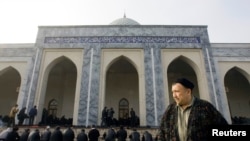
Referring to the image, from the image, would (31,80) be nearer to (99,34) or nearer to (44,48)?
(44,48)

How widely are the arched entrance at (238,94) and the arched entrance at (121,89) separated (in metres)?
5.28

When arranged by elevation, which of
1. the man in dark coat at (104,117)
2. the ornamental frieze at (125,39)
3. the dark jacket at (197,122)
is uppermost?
the ornamental frieze at (125,39)

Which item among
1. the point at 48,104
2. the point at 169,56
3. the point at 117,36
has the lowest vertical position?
the point at 48,104

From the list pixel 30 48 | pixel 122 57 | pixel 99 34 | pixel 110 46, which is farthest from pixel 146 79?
pixel 30 48

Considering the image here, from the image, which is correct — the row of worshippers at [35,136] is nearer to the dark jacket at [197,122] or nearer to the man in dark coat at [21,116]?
the man in dark coat at [21,116]

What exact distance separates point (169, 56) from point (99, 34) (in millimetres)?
3660

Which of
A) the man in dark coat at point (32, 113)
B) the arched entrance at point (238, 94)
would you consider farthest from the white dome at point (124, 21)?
the man in dark coat at point (32, 113)

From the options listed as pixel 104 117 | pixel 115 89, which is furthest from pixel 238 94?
pixel 104 117

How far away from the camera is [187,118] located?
6.14ft

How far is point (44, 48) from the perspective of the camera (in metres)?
12.1

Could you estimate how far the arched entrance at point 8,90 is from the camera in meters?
14.3

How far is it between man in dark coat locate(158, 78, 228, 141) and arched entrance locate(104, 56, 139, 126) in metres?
11.6

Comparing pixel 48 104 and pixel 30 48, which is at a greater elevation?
pixel 30 48

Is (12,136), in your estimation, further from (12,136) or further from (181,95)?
(181,95)
